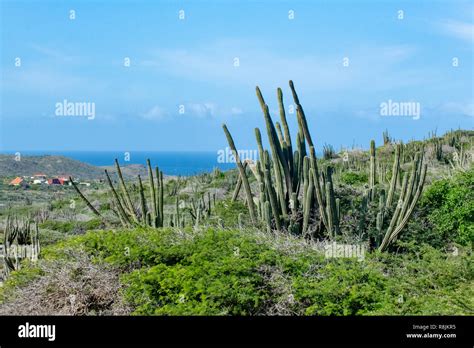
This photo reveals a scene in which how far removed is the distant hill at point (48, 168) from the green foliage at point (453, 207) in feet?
90.9

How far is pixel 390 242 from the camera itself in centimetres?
1095

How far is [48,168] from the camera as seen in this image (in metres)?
39.4

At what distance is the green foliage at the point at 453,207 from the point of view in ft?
37.4

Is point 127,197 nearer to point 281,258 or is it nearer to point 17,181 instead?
point 281,258

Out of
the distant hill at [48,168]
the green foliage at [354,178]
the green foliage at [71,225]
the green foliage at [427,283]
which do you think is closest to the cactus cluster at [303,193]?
the green foliage at [427,283]

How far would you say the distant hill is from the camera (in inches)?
1526

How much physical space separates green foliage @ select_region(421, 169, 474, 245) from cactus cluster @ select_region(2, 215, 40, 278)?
633cm

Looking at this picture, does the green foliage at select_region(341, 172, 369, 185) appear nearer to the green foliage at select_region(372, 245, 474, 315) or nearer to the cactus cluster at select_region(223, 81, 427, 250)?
the cactus cluster at select_region(223, 81, 427, 250)

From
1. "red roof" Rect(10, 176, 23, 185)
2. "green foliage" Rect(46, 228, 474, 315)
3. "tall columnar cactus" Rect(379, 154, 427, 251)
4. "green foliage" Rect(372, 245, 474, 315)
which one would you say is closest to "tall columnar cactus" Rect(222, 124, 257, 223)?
"green foliage" Rect(46, 228, 474, 315)

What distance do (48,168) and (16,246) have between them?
27.6m

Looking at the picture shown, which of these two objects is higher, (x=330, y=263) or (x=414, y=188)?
(x=414, y=188)
